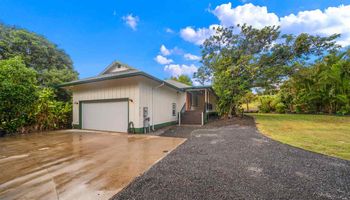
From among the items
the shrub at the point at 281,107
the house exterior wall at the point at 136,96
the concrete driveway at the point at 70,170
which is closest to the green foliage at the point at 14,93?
the house exterior wall at the point at 136,96

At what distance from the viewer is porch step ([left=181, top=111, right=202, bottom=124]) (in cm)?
1173

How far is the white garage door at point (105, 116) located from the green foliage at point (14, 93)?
273cm

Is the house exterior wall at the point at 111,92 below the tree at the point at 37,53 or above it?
below

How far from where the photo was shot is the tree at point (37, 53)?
14.4m

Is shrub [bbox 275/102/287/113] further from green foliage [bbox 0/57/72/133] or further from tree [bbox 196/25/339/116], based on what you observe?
green foliage [bbox 0/57/72/133]

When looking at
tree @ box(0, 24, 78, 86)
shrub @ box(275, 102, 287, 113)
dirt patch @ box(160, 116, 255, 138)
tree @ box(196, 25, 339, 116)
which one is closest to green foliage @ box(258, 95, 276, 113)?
shrub @ box(275, 102, 287, 113)

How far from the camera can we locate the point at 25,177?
10.1 feet

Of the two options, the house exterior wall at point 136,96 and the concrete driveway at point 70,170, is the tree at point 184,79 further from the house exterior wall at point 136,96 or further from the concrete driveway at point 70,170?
the concrete driveway at point 70,170

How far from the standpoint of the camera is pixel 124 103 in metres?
8.72

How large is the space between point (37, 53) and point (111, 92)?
1527 cm

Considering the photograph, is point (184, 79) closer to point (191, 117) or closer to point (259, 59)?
point (259, 59)

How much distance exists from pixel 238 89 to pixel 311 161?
9.33 meters

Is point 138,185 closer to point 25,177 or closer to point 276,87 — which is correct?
point 25,177

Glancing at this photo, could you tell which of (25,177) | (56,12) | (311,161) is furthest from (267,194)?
(56,12)
